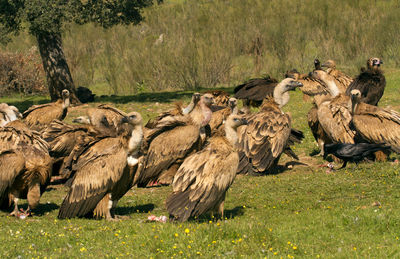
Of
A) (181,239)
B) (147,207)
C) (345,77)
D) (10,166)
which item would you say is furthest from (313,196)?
(345,77)

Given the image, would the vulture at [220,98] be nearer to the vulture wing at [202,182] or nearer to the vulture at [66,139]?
the vulture at [66,139]

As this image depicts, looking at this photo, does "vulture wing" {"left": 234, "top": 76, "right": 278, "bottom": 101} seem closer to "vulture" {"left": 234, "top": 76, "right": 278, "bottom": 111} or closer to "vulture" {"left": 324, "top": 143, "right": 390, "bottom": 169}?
"vulture" {"left": 234, "top": 76, "right": 278, "bottom": 111}

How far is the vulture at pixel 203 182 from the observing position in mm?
7535

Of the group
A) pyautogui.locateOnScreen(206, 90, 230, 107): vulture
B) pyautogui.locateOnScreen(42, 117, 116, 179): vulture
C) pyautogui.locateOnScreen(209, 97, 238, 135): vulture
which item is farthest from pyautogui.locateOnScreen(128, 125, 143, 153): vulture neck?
pyautogui.locateOnScreen(206, 90, 230, 107): vulture

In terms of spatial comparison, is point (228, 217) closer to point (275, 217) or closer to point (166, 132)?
point (275, 217)

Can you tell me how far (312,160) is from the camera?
43.0 feet

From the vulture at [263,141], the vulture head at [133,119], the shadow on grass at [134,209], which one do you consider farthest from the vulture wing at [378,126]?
the vulture head at [133,119]

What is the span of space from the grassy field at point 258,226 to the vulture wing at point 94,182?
227 millimetres

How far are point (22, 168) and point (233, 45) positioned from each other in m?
18.6

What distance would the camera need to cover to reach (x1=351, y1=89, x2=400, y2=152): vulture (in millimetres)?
11594

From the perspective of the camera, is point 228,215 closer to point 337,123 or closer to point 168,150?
point 168,150

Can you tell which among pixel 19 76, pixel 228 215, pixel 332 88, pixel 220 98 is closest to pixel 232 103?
pixel 220 98

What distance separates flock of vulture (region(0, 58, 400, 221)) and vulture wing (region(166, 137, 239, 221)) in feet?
0.04

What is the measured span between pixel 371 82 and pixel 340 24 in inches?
588
